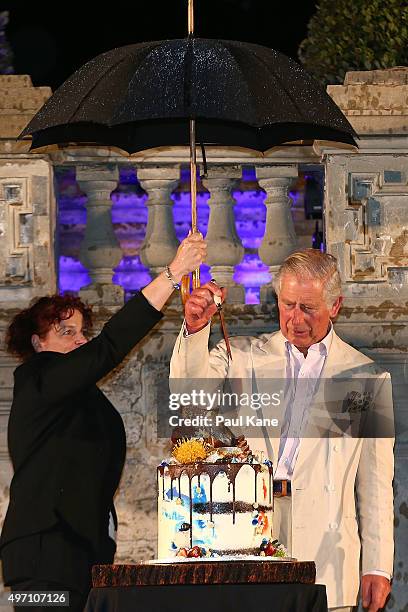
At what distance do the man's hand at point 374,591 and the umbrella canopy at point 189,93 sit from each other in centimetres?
164

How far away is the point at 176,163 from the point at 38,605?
205 centimetres

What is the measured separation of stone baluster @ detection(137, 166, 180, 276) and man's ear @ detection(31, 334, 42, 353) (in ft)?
2.70

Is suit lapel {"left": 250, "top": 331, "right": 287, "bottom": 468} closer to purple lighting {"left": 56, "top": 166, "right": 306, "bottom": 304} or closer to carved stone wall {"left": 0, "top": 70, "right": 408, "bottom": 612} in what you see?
carved stone wall {"left": 0, "top": 70, "right": 408, "bottom": 612}

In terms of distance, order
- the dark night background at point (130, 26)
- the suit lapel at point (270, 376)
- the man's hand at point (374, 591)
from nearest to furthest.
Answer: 1. the man's hand at point (374, 591)
2. the suit lapel at point (270, 376)
3. the dark night background at point (130, 26)

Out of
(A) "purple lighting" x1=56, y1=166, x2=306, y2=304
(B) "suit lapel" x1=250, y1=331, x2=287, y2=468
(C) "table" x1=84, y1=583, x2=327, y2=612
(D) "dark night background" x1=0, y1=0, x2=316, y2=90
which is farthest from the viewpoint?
(D) "dark night background" x1=0, y1=0, x2=316, y2=90

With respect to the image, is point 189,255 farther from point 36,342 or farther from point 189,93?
point 36,342

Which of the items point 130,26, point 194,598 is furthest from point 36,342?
point 130,26

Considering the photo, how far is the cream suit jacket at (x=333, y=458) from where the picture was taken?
17.5 feet

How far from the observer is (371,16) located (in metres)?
6.62

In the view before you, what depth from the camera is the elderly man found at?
17.5 feet

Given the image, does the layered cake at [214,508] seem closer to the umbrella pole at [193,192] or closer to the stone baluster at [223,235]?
the umbrella pole at [193,192]

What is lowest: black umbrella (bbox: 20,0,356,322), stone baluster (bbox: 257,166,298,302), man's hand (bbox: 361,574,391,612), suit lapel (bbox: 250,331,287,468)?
man's hand (bbox: 361,574,391,612)

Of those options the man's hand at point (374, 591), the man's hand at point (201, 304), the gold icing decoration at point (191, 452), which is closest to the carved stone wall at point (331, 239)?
the man's hand at point (201, 304)

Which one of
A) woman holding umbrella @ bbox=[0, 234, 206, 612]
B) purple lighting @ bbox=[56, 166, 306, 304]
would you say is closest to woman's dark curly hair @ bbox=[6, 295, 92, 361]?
woman holding umbrella @ bbox=[0, 234, 206, 612]
